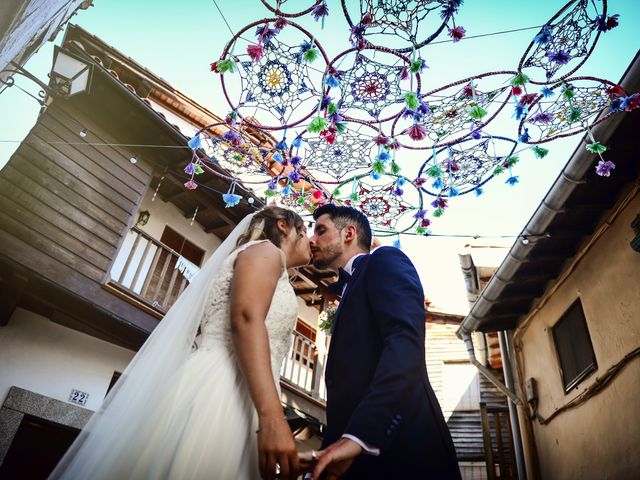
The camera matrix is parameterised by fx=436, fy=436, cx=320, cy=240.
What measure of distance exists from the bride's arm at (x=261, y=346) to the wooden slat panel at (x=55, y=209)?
612 cm

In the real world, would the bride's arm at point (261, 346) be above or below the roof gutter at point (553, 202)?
below

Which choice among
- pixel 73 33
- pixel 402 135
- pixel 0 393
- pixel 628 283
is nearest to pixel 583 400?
pixel 628 283

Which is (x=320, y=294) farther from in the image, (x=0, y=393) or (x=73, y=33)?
(x=73, y=33)

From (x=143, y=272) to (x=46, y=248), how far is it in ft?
7.88

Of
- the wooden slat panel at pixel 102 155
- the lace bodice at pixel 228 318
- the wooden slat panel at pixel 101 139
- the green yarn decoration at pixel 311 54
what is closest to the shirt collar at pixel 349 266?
the lace bodice at pixel 228 318

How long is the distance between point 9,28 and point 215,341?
9.07 feet

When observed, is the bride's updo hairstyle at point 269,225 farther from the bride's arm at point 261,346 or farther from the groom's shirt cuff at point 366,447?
the groom's shirt cuff at point 366,447

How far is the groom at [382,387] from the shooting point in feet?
4.87

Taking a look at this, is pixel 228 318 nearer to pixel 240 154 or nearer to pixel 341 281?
pixel 341 281

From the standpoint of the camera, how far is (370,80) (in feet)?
13.0

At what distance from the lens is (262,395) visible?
5.19ft

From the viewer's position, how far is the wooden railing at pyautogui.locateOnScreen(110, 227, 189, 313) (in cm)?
762

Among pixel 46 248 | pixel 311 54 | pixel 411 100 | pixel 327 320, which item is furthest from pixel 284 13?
pixel 327 320

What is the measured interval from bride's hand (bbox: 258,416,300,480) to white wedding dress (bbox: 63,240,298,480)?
173 millimetres
